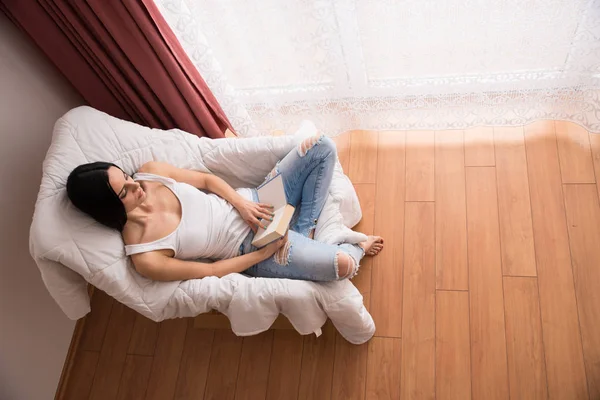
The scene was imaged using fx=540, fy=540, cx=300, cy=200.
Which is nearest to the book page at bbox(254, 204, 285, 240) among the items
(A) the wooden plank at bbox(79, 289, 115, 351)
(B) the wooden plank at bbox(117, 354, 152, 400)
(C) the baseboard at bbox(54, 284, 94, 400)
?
(B) the wooden plank at bbox(117, 354, 152, 400)

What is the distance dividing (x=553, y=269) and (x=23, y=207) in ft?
6.48

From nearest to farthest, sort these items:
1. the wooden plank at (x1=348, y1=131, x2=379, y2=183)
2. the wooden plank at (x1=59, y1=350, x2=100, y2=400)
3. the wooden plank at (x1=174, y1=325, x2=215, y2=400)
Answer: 1. the wooden plank at (x1=174, y1=325, x2=215, y2=400)
2. the wooden plank at (x1=59, y1=350, x2=100, y2=400)
3. the wooden plank at (x1=348, y1=131, x2=379, y2=183)

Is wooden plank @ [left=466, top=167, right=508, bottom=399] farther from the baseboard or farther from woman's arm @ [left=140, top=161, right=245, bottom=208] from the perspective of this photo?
the baseboard

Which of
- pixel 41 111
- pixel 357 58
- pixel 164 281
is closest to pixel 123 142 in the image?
pixel 41 111

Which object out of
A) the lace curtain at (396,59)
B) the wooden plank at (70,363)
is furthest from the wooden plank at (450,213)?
the wooden plank at (70,363)

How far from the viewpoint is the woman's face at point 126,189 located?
1.66m

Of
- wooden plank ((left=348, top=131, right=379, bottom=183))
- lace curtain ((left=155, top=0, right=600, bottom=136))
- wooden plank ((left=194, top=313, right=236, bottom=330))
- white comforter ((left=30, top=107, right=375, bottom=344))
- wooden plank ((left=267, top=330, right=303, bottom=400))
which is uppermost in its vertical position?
lace curtain ((left=155, top=0, right=600, bottom=136))

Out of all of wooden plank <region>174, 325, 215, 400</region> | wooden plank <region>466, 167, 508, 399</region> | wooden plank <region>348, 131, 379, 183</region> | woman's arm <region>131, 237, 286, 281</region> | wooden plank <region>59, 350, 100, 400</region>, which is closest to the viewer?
woman's arm <region>131, 237, 286, 281</region>

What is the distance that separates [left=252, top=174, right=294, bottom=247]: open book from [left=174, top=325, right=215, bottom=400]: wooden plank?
0.54 meters

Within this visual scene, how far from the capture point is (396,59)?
83.4 inches

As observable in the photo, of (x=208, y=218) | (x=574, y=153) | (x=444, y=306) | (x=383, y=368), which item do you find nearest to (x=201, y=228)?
(x=208, y=218)

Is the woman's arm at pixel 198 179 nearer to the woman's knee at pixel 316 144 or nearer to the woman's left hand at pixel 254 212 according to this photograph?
the woman's left hand at pixel 254 212

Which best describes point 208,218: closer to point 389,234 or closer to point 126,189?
point 126,189

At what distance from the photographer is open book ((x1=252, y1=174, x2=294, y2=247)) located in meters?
1.79
